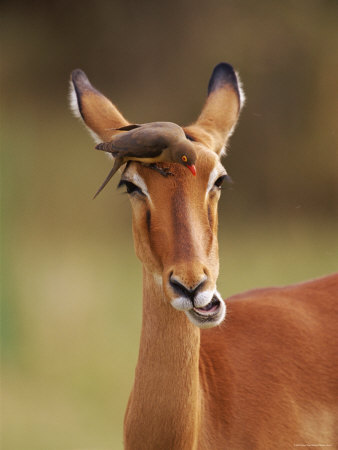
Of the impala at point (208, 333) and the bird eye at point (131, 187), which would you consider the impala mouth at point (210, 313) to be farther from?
the bird eye at point (131, 187)

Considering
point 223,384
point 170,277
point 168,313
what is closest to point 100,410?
point 223,384

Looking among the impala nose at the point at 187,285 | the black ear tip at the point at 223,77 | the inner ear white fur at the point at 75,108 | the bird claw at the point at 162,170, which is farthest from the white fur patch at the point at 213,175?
the black ear tip at the point at 223,77

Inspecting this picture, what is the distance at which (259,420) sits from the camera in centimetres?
213

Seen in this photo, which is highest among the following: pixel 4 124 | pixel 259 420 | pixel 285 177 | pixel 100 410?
pixel 4 124

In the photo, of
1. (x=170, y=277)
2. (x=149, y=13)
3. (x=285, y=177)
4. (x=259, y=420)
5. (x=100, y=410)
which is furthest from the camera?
(x=285, y=177)

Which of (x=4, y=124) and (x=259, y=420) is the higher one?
(x=4, y=124)

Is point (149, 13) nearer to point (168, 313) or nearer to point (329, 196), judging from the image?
point (329, 196)

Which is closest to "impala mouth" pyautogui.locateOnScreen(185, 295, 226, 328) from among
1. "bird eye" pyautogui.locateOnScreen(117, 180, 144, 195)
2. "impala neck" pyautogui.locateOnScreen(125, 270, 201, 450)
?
"impala neck" pyautogui.locateOnScreen(125, 270, 201, 450)

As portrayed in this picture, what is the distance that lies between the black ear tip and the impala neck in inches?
26.5

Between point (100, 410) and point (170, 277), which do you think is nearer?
point (170, 277)

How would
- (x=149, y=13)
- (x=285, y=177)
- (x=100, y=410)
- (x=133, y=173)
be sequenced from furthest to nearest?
(x=285, y=177) < (x=149, y=13) < (x=100, y=410) < (x=133, y=173)

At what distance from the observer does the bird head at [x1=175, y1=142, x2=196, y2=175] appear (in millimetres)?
1737

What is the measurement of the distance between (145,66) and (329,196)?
1.39 metres

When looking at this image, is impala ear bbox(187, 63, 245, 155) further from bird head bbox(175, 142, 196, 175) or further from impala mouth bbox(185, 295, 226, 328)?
impala mouth bbox(185, 295, 226, 328)
